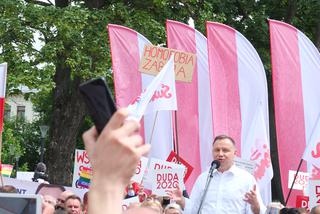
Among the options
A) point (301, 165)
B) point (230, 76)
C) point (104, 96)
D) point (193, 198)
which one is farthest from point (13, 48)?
point (104, 96)

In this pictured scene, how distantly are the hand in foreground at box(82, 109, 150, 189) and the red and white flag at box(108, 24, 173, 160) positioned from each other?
969 cm

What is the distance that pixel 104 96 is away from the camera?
190 cm

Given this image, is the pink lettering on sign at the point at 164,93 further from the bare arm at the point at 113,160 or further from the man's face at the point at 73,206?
the bare arm at the point at 113,160

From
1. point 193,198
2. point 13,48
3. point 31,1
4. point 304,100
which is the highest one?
point 31,1

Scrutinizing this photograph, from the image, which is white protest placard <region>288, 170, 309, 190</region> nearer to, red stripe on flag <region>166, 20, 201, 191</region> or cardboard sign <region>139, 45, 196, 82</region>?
red stripe on flag <region>166, 20, 201, 191</region>

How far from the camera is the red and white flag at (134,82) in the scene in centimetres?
1181

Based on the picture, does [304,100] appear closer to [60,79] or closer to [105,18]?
[105,18]

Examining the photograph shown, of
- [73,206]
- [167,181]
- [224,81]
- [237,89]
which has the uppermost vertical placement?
[224,81]

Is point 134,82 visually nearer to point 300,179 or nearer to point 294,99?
point 294,99

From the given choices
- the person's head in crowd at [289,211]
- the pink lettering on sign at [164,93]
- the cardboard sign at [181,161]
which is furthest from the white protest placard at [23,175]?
the person's head in crowd at [289,211]

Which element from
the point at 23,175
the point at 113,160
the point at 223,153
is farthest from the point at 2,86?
the point at 113,160

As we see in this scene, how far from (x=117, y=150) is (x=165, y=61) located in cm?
990

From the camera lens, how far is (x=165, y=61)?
Result: 11602 mm

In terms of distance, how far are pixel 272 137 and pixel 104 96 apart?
2256 centimetres
